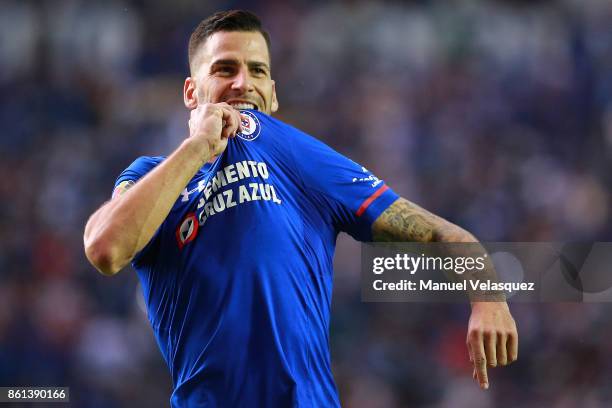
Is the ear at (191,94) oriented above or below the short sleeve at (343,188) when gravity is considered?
above

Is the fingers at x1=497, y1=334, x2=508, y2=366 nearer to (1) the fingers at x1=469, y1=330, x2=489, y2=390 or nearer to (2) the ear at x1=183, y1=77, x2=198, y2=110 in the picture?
(1) the fingers at x1=469, y1=330, x2=489, y2=390

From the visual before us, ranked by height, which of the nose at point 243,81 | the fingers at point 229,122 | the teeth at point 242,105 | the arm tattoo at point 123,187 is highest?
the nose at point 243,81

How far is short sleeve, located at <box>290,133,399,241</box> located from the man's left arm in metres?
0.04

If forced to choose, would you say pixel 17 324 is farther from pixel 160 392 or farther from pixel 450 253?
pixel 450 253

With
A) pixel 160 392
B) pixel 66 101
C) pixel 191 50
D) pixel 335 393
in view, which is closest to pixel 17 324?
pixel 160 392

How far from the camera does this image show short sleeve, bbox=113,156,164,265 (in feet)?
9.12

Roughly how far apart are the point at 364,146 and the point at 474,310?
19.9ft

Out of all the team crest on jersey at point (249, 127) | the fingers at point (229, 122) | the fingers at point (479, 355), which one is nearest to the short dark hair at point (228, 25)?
the team crest on jersey at point (249, 127)

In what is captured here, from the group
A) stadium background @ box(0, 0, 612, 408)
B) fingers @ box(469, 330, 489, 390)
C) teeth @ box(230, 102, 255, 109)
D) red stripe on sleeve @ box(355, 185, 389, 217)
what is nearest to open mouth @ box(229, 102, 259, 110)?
teeth @ box(230, 102, 255, 109)

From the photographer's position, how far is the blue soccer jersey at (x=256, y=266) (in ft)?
8.39

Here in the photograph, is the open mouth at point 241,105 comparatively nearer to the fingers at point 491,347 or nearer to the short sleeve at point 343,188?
the short sleeve at point 343,188

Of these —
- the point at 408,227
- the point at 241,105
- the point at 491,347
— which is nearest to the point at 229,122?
the point at 241,105

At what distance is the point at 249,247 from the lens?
262cm

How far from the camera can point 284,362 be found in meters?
2.55
